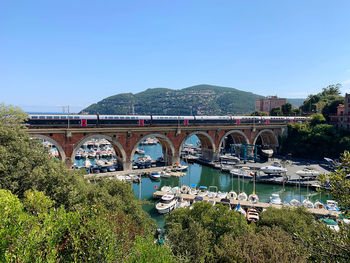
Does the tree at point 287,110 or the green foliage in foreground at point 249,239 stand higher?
the tree at point 287,110

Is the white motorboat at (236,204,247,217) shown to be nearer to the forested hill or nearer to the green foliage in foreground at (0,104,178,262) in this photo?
the green foliage in foreground at (0,104,178,262)

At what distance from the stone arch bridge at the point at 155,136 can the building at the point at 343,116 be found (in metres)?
9.15

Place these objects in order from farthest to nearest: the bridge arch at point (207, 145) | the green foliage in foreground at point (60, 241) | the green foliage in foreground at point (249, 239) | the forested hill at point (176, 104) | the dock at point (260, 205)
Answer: the forested hill at point (176, 104), the bridge arch at point (207, 145), the dock at point (260, 205), the green foliage in foreground at point (249, 239), the green foliage in foreground at point (60, 241)

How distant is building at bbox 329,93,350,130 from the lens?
41300 mm

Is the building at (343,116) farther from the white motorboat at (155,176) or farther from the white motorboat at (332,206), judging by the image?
the white motorboat at (155,176)

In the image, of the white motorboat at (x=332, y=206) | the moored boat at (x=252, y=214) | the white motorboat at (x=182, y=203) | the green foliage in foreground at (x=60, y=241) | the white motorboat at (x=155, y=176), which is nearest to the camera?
the green foliage in foreground at (x=60, y=241)

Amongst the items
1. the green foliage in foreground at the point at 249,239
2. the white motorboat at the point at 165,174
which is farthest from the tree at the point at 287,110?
the green foliage in foreground at the point at 249,239

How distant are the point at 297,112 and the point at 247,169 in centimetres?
4021

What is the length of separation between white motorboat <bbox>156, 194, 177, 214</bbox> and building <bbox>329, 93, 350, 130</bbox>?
3688cm

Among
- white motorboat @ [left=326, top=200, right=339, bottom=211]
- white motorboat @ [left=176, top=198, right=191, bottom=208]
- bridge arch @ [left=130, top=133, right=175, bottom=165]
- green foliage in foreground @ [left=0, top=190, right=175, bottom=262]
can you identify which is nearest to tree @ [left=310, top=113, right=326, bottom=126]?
white motorboat @ [left=326, top=200, right=339, bottom=211]

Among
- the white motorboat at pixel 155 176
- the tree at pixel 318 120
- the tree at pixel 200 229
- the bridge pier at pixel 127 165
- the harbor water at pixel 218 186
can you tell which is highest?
the tree at pixel 318 120

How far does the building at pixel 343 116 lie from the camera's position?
41.3 meters

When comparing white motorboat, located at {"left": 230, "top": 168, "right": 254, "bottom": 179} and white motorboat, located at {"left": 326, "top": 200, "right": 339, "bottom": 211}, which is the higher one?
white motorboat, located at {"left": 230, "top": 168, "right": 254, "bottom": 179}

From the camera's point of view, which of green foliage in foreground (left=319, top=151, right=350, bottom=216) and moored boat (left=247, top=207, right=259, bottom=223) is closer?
green foliage in foreground (left=319, top=151, right=350, bottom=216)
